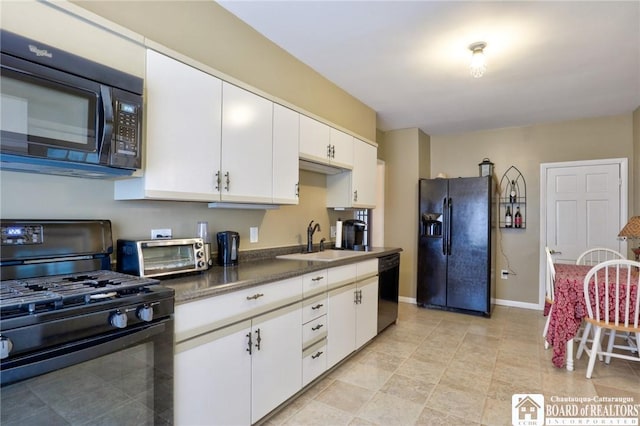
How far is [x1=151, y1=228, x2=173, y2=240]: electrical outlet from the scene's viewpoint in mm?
1904

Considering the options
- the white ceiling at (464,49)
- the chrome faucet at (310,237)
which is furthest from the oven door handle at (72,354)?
the white ceiling at (464,49)

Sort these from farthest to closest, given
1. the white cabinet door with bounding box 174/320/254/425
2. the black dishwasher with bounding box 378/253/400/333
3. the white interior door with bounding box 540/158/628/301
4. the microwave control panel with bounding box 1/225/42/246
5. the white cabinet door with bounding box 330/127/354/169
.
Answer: the white interior door with bounding box 540/158/628/301, the black dishwasher with bounding box 378/253/400/333, the white cabinet door with bounding box 330/127/354/169, the white cabinet door with bounding box 174/320/254/425, the microwave control panel with bounding box 1/225/42/246

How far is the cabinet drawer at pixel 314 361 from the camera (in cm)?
224

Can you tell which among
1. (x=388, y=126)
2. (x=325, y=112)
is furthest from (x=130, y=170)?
(x=388, y=126)

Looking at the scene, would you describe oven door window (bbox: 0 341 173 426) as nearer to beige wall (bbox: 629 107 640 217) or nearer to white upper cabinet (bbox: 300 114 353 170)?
white upper cabinet (bbox: 300 114 353 170)

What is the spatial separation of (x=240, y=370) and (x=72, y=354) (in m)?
0.86

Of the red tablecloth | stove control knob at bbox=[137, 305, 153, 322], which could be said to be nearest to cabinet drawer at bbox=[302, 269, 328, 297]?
stove control knob at bbox=[137, 305, 153, 322]

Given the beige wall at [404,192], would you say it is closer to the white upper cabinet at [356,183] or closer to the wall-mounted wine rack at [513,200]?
the wall-mounted wine rack at [513,200]

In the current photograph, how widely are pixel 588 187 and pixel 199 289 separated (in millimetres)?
4889

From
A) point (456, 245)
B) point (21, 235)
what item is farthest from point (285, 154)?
point (456, 245)

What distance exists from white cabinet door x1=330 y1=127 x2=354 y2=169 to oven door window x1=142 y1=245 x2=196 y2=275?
1594 millimetres

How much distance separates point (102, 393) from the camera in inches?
45.4

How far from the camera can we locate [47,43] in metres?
1.26

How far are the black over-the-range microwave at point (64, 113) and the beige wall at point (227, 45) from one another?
18.6 inches
